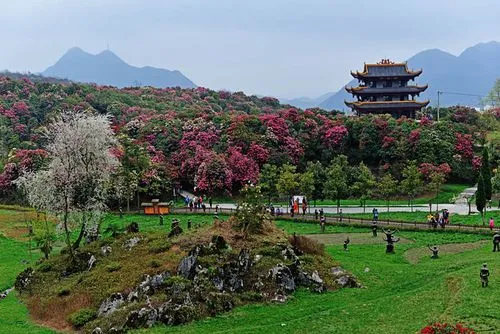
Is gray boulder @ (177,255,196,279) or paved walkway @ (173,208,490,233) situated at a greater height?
paved walkway @ (173,208,490,233)

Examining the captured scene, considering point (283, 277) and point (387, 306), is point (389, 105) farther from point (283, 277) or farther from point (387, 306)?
point (387, 306)

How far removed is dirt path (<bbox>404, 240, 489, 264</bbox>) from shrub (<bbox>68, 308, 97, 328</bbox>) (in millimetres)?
19745

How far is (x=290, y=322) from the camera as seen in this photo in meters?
25.2

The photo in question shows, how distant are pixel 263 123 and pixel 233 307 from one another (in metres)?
50.1

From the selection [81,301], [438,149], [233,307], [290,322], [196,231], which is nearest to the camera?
[290,322]

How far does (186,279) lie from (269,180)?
32.2 m

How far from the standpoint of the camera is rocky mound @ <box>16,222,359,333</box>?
27094 millimetres

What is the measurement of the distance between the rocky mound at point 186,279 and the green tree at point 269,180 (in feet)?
80.3

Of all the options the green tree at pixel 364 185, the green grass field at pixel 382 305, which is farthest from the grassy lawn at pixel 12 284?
the green tree at pixel 364 185

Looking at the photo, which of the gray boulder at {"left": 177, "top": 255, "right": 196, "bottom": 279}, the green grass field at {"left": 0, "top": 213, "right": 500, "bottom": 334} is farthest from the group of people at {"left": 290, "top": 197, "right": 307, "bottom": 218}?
the gray boulder at {"left": 177, "top": 255, "right": 196, "bottom": 279}

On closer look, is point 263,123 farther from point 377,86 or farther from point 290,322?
point 290,322

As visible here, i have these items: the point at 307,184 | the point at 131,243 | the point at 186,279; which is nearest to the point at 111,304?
the point at 186,279

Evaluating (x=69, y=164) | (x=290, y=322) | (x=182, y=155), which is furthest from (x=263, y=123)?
(x=290, y=322)

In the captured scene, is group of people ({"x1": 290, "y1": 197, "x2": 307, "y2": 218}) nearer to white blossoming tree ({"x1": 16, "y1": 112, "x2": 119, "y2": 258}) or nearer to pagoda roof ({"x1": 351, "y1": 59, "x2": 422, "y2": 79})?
white blossoming tree ({"x1": 16, "y1": 112, "x2": 119, "y2": 258})
